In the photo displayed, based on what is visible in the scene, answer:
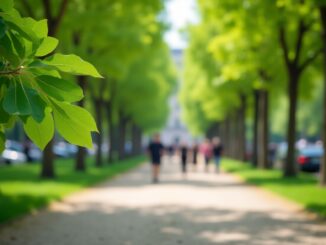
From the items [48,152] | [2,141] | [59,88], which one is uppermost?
[59,88]

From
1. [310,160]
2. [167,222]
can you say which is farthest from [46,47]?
[310,160]

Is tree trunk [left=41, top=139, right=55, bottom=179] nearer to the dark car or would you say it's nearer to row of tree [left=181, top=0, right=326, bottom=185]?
row of tree [left=181, top=0, right=326, bottom=185]

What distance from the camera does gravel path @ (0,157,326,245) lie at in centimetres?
778

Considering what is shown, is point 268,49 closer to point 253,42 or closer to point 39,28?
point 253,42

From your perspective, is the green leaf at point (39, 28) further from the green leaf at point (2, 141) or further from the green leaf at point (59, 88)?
the green leaf at point (2, 141)

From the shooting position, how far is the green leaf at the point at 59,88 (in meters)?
2.21

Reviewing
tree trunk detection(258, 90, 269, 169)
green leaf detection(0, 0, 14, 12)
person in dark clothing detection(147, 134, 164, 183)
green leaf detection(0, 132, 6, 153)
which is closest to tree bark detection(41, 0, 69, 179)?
person in dark clothing detection(147, 134, 164, 183)

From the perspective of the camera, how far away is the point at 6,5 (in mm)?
2277

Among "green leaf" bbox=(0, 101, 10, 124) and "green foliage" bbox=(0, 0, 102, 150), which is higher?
"green foliage" bbox=(0, 0, 102, 150)

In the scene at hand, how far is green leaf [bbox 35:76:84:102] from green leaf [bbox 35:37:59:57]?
11 cm

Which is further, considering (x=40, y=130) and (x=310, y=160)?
(x=310, y=160)

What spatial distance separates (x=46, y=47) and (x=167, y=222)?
763cm

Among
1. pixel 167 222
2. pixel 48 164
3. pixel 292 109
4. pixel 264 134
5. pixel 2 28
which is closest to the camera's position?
pixel 2 28

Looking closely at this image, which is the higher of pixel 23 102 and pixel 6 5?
pixel 6 5
